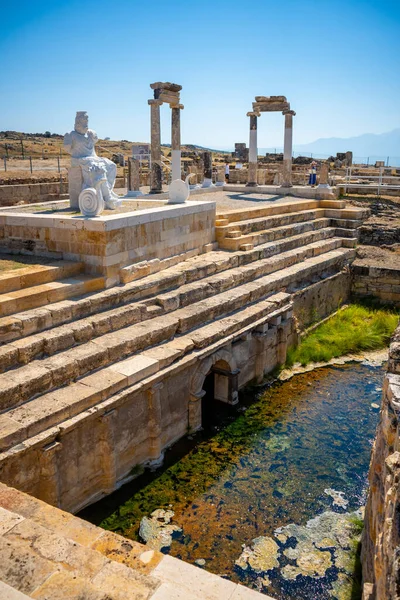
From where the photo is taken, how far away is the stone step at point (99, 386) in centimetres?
603

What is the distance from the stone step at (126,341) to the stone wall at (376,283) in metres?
3.86

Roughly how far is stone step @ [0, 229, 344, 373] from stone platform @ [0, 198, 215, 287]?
2.64 ft

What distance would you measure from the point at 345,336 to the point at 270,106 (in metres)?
10.5

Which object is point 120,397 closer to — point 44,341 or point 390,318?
point 44,341

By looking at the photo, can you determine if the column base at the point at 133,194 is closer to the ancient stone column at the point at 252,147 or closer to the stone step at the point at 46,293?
the stone step at the point at 46,293

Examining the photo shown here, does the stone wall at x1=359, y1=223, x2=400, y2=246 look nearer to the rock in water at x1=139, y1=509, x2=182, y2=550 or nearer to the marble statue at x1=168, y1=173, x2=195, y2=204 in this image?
the marble statue at x1=168, y1=173, x2=195, y2=204

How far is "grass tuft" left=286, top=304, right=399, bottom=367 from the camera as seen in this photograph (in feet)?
41.1

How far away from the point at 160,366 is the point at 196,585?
13.5 ft

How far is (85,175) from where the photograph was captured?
1047 cm

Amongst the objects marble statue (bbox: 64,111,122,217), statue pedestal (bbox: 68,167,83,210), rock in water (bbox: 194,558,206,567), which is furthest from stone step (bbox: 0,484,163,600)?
statue pedestal (bbox: 68,167,83,210)

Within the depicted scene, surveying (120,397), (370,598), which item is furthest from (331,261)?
(370,598)

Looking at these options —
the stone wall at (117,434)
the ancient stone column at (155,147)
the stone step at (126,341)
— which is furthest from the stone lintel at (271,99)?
the stone wall at (117,434)

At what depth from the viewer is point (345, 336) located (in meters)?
13.4

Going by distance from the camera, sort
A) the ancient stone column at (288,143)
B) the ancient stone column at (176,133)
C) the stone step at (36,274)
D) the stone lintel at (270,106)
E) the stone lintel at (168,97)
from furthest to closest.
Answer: the ancient stone column at (288,143), the stone lintel at (270,106), the ancient stone column at (176,133), the stone lintel at (168,97), the stone step at (36,274)
